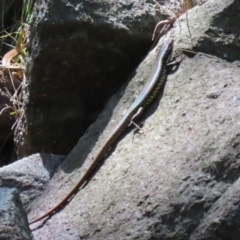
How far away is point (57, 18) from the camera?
388 centimetres

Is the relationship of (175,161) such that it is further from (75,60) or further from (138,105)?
(75,60)

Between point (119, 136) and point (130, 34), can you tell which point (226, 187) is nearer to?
point (119, 136)

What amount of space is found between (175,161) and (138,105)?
0.70 meters

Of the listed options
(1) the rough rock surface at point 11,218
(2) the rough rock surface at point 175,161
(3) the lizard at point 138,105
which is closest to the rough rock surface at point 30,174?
(2) the rough rock surface at point 175,161

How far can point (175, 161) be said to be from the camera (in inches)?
123

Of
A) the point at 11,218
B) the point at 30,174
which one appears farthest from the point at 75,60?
the point at 11,218

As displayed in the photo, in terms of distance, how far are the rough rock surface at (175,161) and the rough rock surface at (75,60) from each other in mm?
193

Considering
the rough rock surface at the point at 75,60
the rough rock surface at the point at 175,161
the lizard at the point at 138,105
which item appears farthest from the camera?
the rough rock surface at the point at 75,60

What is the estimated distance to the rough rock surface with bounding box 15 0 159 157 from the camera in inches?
155

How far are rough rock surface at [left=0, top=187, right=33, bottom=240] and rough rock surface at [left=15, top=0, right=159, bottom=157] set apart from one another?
1.61 metres

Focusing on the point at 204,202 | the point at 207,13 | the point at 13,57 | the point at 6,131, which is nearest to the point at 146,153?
the point at 204,202

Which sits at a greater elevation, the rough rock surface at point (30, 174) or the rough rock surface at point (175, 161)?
the rough rock surface at point (175, 161)

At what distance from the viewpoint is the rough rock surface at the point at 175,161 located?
9.33 ft

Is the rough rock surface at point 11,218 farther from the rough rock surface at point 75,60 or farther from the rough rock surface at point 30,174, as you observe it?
the rough rock surface at point 75,60
